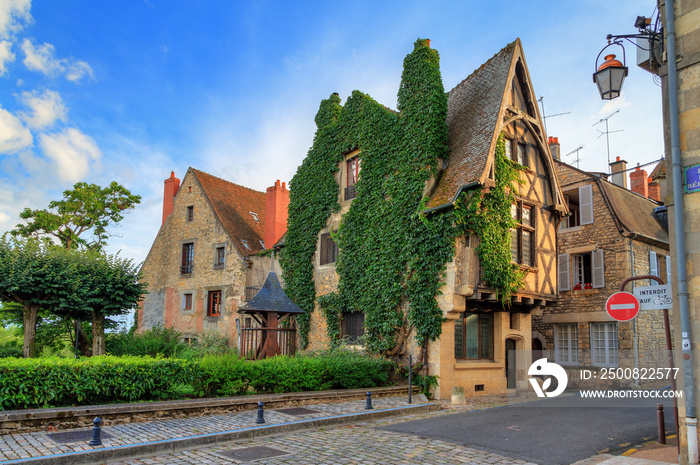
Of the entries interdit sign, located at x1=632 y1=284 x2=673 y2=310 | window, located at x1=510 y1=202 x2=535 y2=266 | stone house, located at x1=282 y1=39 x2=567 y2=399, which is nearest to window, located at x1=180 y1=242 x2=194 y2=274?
stone house, located at x1=282 y1=39 x2=567 y2=399

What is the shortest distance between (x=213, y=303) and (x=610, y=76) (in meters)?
18.4

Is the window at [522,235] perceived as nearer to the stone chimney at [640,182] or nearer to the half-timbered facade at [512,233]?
the half-timbered facade at [512,233]

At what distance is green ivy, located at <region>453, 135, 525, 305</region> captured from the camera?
13391mm

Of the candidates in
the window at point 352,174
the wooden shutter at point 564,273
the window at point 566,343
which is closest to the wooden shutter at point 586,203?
the wooden shutter at point 564,273

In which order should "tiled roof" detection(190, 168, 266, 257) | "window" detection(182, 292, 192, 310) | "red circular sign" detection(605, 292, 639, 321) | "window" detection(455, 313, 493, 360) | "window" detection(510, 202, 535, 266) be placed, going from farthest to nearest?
"window" detection(182, 292, 192, 310)
"tiled roof" detection(190, 168, 266, 257)
"window" detection(510, 202, 535, 266)
"window" detection(455, 313, 493, 360)
"red circular sign" detection(605, 292, 639, 321)

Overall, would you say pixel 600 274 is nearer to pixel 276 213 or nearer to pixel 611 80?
pixel 611 80

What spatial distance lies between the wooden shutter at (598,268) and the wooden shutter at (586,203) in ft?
4.24

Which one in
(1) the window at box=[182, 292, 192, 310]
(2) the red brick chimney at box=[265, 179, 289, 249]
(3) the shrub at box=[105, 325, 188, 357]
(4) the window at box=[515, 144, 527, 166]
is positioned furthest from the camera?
(1) the window at box=[182, 292, 192, 310]

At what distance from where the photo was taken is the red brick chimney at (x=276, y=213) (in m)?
22.1

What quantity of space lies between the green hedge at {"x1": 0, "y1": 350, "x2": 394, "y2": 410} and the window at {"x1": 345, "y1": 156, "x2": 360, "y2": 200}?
636 cm

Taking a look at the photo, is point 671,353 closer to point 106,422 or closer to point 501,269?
point 501,269

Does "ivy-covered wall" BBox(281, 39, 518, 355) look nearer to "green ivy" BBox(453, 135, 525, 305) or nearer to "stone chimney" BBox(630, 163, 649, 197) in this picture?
"green ivy" BBox(453, 135, 525, 305)

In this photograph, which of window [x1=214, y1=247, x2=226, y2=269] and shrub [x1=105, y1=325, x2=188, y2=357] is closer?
shrub [x1=105, y1=325, x2=188, y2=357]

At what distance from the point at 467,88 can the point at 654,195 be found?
11783 millimetres
